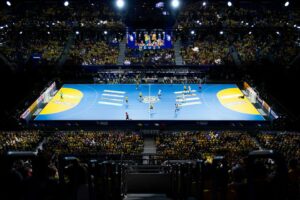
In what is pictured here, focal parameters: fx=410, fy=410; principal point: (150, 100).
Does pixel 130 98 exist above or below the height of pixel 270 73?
below

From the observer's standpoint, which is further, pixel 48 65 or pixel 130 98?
pixel 48 65

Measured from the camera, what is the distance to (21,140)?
2702 cm

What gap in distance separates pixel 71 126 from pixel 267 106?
16.9 meters

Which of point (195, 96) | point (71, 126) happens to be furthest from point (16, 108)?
point (195, 96)

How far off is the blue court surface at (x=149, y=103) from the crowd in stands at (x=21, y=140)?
648 cm

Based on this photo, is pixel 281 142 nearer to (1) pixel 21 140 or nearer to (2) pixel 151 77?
(1) pixel 21 140

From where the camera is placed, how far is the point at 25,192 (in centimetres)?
486

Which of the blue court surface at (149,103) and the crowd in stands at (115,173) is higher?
the blue court surface at (149,103)

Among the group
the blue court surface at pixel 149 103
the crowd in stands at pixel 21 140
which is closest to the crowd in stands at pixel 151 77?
the blue court surface at pixel 149 103

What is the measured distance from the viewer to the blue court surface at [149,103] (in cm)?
3578

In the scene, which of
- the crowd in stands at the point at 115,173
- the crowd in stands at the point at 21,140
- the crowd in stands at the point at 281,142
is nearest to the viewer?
the crowd in stands at the point at 115,173

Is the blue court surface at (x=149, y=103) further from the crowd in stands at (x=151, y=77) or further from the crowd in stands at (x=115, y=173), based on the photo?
the crowd in stands at (x=115, y=173)

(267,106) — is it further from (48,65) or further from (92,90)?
(48,65)

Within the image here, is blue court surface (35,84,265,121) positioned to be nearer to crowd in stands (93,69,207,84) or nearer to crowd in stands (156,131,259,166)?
crowd in stands (93,69,207,84)
